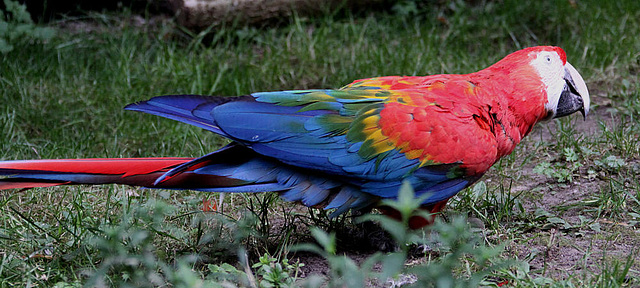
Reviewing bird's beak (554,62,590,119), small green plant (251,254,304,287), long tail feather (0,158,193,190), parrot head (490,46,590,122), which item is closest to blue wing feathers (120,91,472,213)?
long tail feather (0,158,193,190)

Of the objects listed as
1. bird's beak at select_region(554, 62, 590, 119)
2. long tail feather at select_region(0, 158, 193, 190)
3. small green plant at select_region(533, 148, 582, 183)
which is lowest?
small green plant at select_region(533, 148, 582, 183)

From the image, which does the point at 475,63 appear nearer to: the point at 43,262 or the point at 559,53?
the point at 559,53

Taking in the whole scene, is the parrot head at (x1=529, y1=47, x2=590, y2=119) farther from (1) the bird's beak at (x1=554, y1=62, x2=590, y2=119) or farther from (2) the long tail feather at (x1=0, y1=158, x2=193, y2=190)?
(2) the long tail feather at (x1=0, y1=158, x2=193, y2=190)

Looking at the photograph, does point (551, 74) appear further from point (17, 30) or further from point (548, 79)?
point (17, 30)

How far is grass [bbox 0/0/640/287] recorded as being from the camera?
84.2 inches

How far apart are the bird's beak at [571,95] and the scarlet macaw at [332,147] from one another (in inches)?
14.2

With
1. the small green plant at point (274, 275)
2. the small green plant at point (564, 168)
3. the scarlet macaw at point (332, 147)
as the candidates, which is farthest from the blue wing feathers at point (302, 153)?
the small green plant at point (564, 168)

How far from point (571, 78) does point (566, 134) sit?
76cm

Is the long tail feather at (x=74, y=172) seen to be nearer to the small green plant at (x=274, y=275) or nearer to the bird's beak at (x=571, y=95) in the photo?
the small green plant at (x=274, y=275)

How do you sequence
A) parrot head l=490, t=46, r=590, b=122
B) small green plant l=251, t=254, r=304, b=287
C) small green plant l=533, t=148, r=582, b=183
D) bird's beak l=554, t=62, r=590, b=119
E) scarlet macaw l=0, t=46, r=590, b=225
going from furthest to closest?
small green plant l=533, t=148, r=582, b=183
bird's beak l=554, t=62, r=590, b=119
parrot head l=490, t=46, r=590, b=122
scarlet macaw l=0, t=46, r=590, b=225
small green plant l=251, t=254, r=304, b=287

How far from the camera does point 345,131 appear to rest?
6.99ft

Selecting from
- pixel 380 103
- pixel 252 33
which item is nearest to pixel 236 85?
pixel 252 33

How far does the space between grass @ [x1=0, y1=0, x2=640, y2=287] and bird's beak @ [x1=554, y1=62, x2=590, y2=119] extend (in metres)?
0.39

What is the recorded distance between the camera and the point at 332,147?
2109 millimetres
